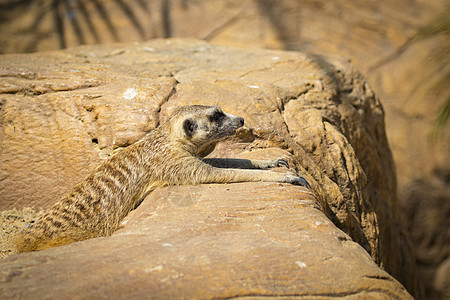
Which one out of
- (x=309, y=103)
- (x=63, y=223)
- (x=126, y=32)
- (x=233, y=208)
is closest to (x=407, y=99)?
(x=309, y=103)

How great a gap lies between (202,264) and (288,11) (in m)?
6.36

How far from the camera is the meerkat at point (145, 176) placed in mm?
2703

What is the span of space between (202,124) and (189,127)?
10cm

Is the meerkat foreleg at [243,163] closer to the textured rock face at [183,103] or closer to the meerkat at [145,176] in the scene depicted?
the meerkat at [145,176]

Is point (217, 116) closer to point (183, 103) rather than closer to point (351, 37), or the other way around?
point (183, 103)

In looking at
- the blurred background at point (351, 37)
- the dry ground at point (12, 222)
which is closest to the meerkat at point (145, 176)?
the dry ground at point (12, 222)

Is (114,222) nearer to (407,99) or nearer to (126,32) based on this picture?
(126,32)

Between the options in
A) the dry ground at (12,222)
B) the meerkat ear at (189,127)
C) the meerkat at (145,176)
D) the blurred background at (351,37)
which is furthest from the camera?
the blurred background at (351,37)

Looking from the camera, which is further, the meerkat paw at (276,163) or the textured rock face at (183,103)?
the textured rock face at (183,103)

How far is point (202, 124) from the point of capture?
3.04 metres

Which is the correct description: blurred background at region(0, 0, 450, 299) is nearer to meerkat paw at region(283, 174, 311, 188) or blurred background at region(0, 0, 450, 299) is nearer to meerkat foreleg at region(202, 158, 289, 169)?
meerkat foreleg at region(202, 158, 289, 169)

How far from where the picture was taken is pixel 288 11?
286 inches

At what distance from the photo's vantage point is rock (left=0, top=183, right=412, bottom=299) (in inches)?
63.4

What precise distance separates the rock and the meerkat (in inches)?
17.0
